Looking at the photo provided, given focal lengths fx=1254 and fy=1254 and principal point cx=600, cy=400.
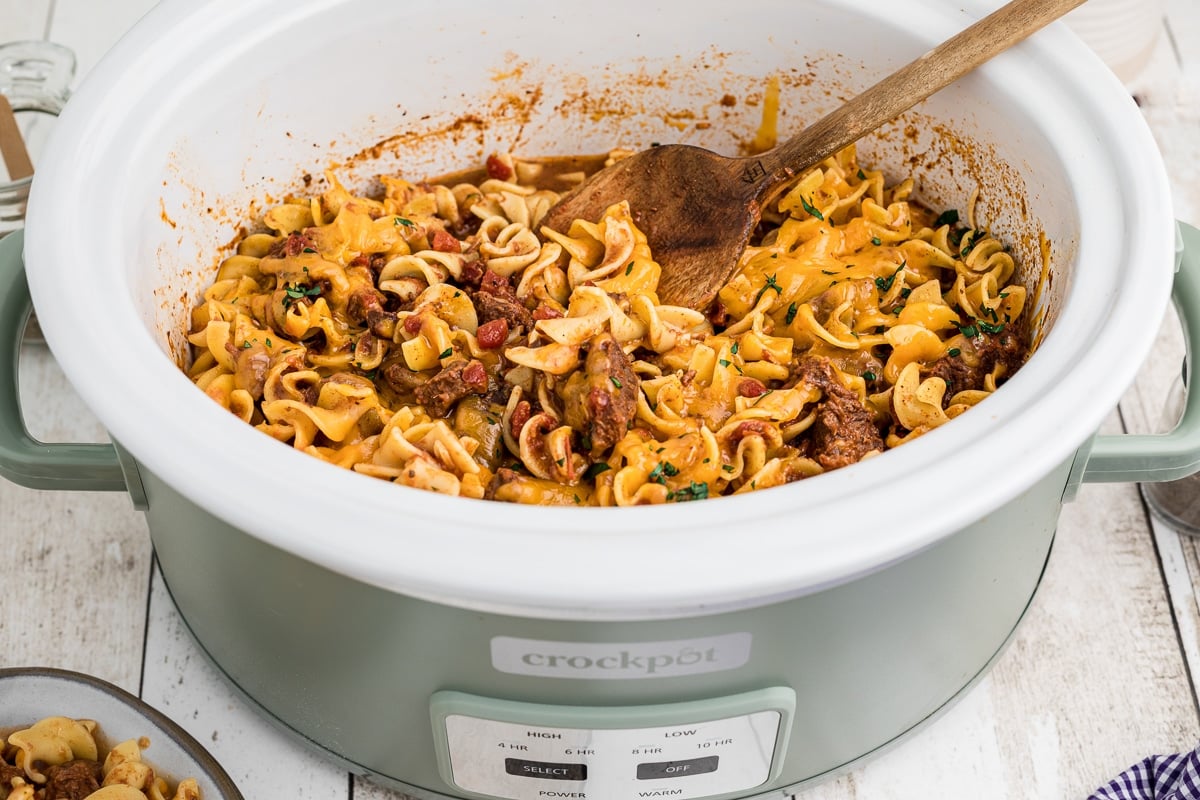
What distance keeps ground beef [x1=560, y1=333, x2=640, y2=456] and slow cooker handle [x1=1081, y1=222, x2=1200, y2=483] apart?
781mm

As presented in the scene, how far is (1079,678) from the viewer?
2.57 meters

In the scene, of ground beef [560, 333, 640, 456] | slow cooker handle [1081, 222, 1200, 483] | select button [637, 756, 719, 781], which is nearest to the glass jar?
ground beef [560, 333, 640, 456]

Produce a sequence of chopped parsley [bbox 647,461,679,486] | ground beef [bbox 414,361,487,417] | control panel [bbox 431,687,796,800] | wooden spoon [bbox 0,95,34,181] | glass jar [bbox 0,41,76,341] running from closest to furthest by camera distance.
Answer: control panel [bbox 431,687,796,800], chopped parsley [bbox 647,461,679,486], ground beef [bbox 414,361,487,417], wooden spoon [bbox 0,95,34,181], glass jar [bbox 0,41,76,341]

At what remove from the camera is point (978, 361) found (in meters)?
2.36

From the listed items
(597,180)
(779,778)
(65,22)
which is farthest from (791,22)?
(65,22)

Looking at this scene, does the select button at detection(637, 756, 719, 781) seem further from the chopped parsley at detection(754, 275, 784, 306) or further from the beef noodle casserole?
the chopped parsley at detection(754, 275, 784, 306)

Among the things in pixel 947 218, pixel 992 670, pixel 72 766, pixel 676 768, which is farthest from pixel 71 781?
pixel 947 218

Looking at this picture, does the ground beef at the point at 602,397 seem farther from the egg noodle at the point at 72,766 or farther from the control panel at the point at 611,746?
the egg noodle at the point at 72,766

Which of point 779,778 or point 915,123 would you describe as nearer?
point 779,778

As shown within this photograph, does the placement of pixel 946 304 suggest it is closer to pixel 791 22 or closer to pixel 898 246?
pixel 898 246

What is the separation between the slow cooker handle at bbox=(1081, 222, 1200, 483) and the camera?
2084 millimetres

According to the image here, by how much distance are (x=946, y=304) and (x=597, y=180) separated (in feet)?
2.54

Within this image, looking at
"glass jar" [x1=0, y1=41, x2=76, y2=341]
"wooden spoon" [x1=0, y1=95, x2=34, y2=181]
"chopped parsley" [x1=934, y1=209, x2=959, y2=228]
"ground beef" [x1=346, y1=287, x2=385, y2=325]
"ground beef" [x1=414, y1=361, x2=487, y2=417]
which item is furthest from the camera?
"glass jar" [x1=0, y1=41, x2=76, y2=341]

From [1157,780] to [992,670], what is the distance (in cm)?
36
